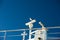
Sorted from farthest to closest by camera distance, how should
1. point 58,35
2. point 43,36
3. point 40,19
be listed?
point 40,19 → point 58,35 → point 43,36

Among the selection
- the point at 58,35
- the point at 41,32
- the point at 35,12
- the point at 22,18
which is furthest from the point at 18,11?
the point at 41,32

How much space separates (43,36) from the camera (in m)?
1.40

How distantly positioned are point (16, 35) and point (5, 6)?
2.38 ft

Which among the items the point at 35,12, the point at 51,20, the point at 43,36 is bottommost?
the point at 43,36

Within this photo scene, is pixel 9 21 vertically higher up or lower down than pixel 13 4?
lower down

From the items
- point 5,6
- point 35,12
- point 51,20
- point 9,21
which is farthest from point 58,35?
point 5,6

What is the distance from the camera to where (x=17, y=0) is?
3.06 m

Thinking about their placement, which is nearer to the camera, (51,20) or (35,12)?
(51,20)

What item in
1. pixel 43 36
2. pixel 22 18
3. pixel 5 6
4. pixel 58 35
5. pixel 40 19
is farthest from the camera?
pixel 5 6

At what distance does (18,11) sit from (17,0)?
0.84 ft

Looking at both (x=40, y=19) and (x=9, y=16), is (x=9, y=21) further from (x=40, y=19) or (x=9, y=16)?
(x=40, y=19)

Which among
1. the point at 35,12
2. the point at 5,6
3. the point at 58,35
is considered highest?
the point at 5,6

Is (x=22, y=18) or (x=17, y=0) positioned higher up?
(x=17, y=0)

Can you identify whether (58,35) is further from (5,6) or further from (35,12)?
(5,6)
